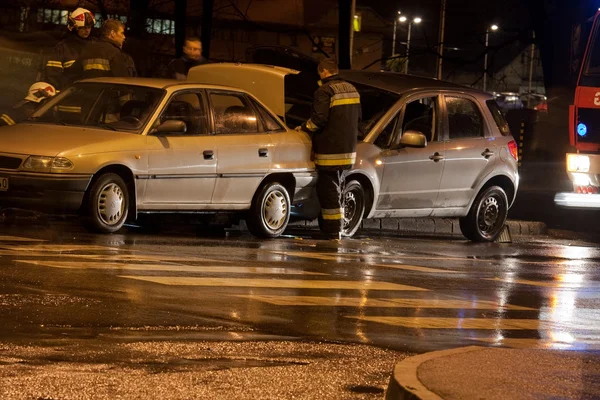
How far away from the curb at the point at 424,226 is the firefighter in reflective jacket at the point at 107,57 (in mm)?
3000

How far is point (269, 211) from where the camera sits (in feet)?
45.1

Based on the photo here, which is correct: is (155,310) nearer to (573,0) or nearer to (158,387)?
(158,387)

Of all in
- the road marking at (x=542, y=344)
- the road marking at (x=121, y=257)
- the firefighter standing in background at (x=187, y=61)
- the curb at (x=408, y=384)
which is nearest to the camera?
the curb at (x=408, y=384)

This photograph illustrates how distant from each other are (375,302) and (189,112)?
458 centimetres

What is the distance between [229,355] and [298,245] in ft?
20.7

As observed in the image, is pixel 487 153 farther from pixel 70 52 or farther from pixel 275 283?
pixel 275 283

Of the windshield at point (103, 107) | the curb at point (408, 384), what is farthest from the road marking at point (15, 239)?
the curb at point (408, 384)

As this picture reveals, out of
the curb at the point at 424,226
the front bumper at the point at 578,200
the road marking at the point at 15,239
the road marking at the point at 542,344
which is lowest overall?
the road marking at the point at 542,344

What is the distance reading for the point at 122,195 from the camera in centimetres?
1235

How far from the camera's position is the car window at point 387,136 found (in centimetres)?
1456

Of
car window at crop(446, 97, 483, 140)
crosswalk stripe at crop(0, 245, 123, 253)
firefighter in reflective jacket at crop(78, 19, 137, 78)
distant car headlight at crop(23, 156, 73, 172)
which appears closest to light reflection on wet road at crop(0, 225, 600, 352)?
crosswalk stripe at crop(0, 245, 123, 253)

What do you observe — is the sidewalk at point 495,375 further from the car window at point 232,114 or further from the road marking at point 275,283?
the car window at point 232,114

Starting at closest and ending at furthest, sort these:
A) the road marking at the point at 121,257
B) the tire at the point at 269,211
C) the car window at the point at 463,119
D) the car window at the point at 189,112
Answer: the road marking at the point at 121,257 < the car window at the point at 189,112 < the tire at the point at 269,211 < the car window at the point at 463,119

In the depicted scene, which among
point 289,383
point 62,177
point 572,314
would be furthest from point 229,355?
point 62,177
